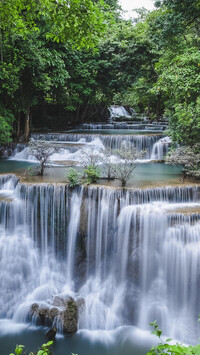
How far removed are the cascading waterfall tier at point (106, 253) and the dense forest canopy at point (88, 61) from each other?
145 inches

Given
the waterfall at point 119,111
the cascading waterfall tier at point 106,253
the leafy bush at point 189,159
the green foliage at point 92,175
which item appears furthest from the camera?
the waterfall at point 119,111

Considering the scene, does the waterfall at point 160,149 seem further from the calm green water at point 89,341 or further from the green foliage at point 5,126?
the calm green water at point 89,341

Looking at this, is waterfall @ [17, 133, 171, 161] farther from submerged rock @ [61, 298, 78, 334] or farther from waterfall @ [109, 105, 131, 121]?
waterfall @ [109, 105, 131, 121]

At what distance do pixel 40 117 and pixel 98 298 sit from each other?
1528cm

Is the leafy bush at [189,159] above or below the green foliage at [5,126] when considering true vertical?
below

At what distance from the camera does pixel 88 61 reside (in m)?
16.7

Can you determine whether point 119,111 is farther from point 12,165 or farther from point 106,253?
point 106,253

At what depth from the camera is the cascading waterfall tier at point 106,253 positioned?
6426 millimetres

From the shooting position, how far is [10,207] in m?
7.54

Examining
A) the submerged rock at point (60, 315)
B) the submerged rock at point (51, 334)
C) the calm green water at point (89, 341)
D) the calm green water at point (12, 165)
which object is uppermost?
the calm green water at point (12, 165)

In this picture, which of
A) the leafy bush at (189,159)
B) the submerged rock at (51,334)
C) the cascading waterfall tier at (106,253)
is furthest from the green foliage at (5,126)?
the submerged rock at (51,334)

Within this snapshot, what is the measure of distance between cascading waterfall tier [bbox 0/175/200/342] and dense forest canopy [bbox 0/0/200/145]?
3.69 meters

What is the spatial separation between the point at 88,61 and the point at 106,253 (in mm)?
13310

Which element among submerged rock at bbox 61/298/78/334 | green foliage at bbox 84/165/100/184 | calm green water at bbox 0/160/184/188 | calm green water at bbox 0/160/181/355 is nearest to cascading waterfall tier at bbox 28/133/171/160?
calm green water at bbox 0/160/184/188
